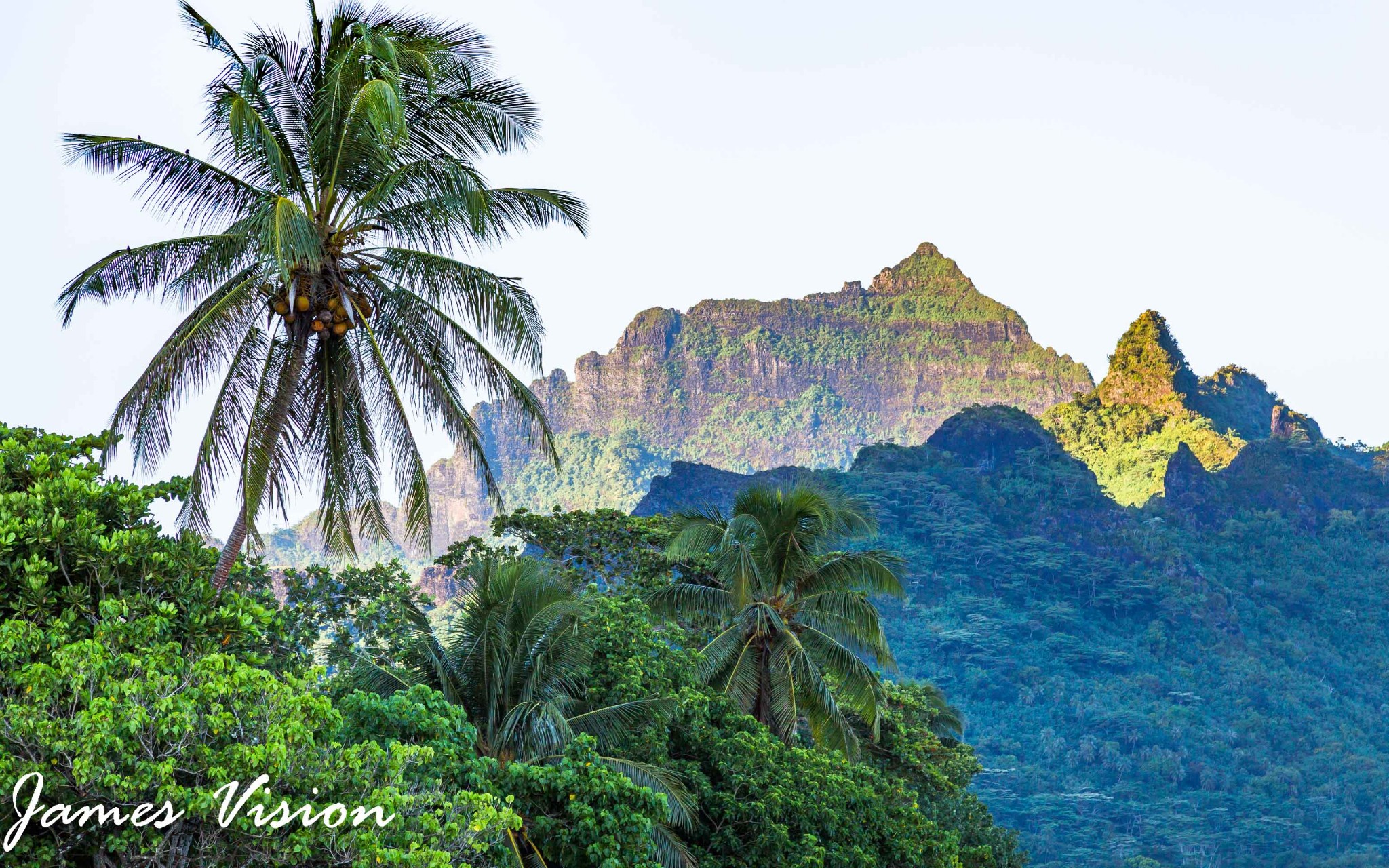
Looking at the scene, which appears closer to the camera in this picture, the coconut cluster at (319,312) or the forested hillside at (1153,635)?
the coconut cluster at (319,312)

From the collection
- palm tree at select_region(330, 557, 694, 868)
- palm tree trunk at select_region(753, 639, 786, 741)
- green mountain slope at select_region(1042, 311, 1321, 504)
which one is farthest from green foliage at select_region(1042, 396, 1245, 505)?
palm tree at select_region(330, 557, 694, 868)

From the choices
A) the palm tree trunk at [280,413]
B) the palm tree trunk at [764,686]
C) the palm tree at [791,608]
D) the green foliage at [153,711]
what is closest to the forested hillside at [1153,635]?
the palm tree at [791,608]

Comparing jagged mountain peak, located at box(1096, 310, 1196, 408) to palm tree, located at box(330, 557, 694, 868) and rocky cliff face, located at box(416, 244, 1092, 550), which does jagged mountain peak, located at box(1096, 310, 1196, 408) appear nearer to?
rocky cliff face, located at box(416, 244, 1092, 550)

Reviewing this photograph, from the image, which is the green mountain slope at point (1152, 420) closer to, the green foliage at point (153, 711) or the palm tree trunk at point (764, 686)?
the palm tree trunk at point (764, 686)

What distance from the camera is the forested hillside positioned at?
224 ft

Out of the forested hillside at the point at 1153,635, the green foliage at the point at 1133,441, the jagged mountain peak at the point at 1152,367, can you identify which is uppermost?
the jagged mountain peak at the point at 1152,367

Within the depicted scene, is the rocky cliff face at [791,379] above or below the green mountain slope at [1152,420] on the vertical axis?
above

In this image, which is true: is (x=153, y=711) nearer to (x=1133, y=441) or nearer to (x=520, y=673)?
(x=520, y=673)

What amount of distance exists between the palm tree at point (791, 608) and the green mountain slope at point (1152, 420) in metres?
99.7

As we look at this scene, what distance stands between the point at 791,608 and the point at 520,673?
5.41 m

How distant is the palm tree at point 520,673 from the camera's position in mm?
12828

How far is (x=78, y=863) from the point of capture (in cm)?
823

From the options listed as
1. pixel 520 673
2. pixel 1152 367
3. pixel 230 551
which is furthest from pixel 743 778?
pixel 1152 367

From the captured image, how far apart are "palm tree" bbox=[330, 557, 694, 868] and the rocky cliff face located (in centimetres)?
14878
